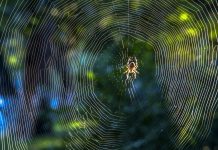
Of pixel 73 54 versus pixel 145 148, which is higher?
pixel 73 54

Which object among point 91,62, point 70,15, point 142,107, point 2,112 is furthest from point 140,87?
point 2,112

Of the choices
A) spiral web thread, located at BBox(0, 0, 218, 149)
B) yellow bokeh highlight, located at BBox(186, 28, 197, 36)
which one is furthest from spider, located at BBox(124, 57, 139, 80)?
yellow bokeh highlight, located at BBox(186, 28, 197, 36)

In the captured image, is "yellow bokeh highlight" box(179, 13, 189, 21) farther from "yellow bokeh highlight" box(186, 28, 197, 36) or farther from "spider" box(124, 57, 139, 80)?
"spider" box(124, 57, 139, 80)

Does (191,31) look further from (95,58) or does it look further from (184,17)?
(95,58)

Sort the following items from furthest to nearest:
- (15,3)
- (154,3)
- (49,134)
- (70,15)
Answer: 1. (154,3)
2. (70,15)
3. (49,134)
4. (15,3)

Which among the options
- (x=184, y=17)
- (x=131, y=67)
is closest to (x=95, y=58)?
(x=131, y=67)

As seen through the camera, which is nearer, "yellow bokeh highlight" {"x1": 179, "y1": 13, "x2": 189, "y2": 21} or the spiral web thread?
the spiral web thread

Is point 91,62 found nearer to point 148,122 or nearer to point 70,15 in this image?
point 70,15

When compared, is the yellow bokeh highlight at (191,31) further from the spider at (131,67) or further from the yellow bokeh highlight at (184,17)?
the spider at (131,67)
